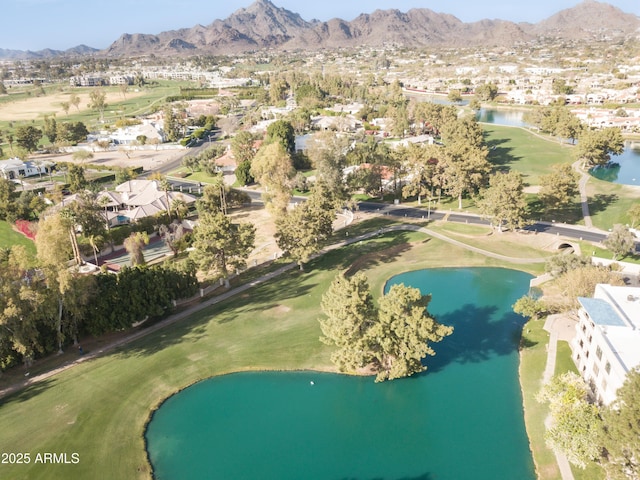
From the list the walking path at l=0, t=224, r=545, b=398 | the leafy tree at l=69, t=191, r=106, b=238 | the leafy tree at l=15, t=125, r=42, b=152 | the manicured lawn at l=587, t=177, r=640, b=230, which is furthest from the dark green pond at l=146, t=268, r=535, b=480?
the leafy tree at l=15, t=125, r=42, b=152

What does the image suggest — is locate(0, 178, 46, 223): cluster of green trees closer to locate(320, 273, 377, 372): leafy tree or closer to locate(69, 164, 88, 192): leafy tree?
locate(69, 164, 88, 192): leafy tree

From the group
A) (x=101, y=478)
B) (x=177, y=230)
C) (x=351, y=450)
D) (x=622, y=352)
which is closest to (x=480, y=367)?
(x=622, y=352)

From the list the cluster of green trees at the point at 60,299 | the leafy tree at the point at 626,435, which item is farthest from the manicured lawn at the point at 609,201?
the cluster of green trees at the point at 60,299

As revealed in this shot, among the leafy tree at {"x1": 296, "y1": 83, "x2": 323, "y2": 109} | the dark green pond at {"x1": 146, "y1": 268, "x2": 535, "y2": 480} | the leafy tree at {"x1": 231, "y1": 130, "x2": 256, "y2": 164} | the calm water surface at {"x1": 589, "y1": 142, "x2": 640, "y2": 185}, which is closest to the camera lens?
the dark green pond at {"x1": 146, "y1": 268, "x2": 535, "y2": 480}

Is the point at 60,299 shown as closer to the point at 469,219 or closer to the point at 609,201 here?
the point at 469,219

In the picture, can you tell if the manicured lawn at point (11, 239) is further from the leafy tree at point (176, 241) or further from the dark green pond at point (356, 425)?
the dark green pond at point (356, 425)

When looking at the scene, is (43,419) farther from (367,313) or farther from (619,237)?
(619,237)
